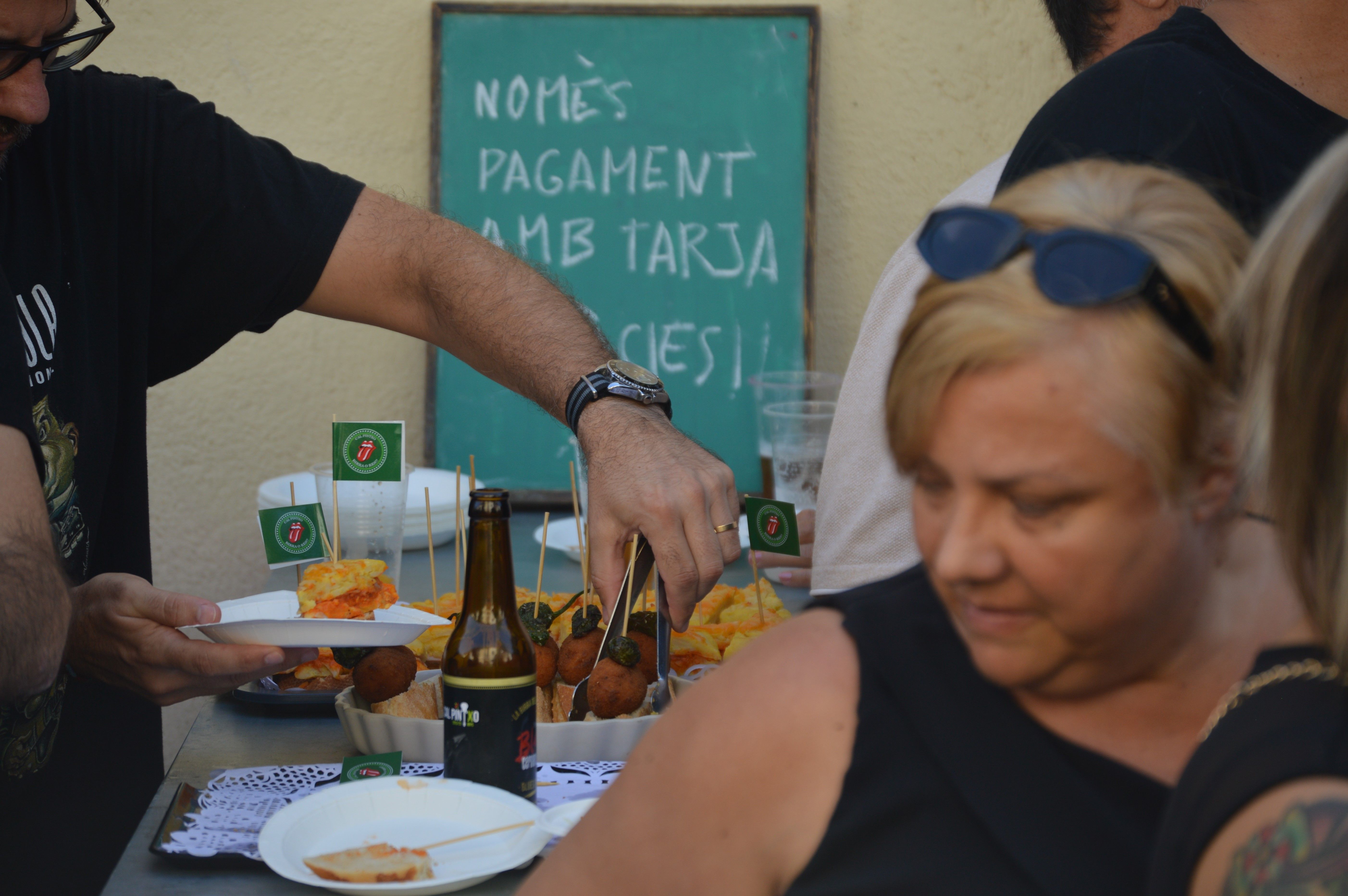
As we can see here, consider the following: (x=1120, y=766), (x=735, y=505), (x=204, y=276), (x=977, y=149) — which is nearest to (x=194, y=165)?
(x=204, y=276)

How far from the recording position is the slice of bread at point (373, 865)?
1069 millimetres

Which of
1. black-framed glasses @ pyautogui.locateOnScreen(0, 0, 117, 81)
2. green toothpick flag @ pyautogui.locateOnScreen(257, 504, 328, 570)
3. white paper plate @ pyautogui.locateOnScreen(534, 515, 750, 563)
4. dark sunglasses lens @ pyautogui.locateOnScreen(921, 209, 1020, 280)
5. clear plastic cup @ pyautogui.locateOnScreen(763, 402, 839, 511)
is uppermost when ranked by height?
black-framed glasses @ pyautogui.locateOnScreen(0, 0, 117, 81)

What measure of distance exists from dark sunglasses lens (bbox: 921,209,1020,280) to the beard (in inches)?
50.5

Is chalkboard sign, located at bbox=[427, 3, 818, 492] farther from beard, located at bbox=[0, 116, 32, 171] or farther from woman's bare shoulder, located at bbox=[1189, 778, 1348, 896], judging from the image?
woman's bare shoulder, located at bbox=[1189, 778, 1348, 896]

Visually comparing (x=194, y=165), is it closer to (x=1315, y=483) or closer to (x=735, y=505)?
(x=735, y=505)

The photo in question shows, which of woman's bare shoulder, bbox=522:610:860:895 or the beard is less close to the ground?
the beard

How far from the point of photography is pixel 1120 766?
0.75 meters

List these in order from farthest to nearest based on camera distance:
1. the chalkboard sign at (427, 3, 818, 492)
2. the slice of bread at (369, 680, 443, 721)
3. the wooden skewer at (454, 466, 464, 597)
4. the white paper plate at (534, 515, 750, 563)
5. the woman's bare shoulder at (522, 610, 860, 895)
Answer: the chalkboard sign at (427, 3, 818, 492) < the white paper plate at (534, 515, 750, 563) < the wooden skewer at (454, 466, 464, 597) < the slice of bread at (369, 680, 443, 721) < the woman's bare shoulder at (522, 610, 860, 895)

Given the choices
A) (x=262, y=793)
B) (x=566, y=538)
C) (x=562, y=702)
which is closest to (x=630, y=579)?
(x=562, y=702)

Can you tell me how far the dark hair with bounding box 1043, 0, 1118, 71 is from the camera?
1686mm

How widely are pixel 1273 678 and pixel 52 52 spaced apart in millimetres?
1617

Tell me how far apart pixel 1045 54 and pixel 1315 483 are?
2.82 meters

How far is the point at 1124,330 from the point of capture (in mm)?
709

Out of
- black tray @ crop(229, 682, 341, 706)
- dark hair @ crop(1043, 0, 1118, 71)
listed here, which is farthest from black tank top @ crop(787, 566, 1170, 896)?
dark hair @ crop(1043, 0, 1118, 71)
